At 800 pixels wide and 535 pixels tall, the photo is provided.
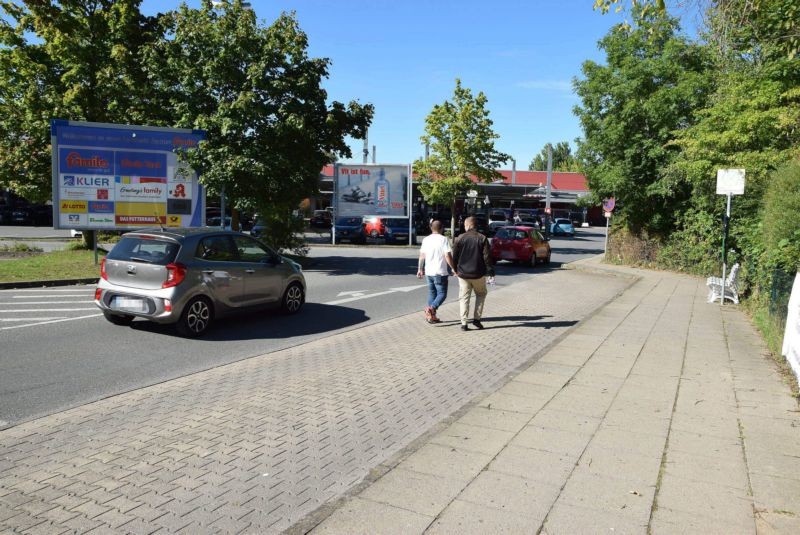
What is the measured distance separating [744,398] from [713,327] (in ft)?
15.8

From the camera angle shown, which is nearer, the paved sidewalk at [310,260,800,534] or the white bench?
the paved sidewalk at [310,260,800,534]

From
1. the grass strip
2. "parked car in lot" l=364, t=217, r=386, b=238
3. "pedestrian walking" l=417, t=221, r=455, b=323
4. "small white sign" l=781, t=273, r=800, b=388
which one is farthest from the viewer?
"parked car in lot" l=364, t=217, r=386, b=238

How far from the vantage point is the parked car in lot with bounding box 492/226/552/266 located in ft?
77.3

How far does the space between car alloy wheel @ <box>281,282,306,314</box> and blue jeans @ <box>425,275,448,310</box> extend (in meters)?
2.48

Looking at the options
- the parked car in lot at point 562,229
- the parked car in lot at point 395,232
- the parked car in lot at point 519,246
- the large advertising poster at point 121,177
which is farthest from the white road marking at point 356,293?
the parked car in lot at point 562,229

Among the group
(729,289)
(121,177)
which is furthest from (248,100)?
(729,289)

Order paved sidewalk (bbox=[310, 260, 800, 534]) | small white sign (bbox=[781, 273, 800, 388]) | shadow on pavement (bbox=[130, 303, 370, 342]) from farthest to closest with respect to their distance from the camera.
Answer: shadow on pavement (bbox=[130, 303, 370, 342]) < small white sign (bbox=[781, 273, 800, 388]) < paved sidewalk (bbox=[310, 260, 800, 534])

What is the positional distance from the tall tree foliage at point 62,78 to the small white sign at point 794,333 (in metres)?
19.2

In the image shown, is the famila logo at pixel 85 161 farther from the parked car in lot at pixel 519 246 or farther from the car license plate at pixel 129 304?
the parked car in lot at pixel 519 246

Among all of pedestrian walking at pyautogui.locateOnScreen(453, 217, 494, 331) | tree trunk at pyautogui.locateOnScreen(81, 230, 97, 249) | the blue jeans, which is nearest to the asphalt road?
the blue jeans

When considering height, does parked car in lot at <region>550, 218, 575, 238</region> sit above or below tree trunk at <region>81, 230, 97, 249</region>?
above

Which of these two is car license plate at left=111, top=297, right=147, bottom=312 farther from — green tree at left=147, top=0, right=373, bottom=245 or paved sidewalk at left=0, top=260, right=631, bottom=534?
green tree at left=147, top=0, right=373, bottom=245

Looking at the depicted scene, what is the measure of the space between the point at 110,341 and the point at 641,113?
19.3 meters

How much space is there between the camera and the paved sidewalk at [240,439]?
362 centimetres
